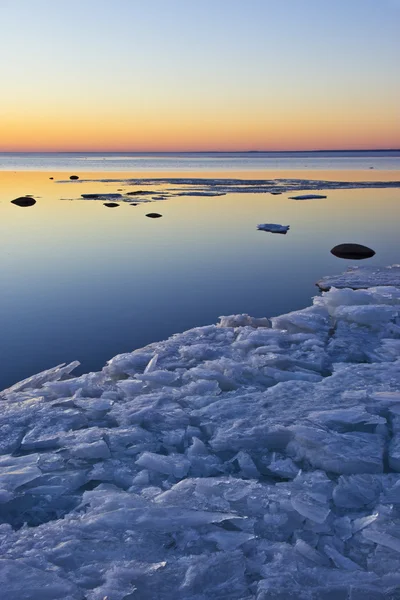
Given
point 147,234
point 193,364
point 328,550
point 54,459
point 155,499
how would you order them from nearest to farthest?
1. point 328,550
2. point 155,499
3. point 54,459
4. point 193,364
5. point 147,234

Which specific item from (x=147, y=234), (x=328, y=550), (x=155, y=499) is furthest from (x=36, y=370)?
(x=147, y=234)

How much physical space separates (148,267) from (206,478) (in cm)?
864

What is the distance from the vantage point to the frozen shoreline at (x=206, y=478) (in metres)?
2.63

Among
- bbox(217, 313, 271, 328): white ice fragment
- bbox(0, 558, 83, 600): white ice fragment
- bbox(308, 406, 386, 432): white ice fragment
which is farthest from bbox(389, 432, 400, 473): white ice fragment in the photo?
bbox(217, 313, 271, 328): white ice fragment

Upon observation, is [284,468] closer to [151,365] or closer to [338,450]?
[338,450]

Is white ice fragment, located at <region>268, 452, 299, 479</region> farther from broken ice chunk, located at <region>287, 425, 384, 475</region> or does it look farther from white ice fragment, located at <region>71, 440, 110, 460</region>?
white ice fragment, located at <region>71, 440, 110, 460</region>

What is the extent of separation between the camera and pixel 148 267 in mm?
11750

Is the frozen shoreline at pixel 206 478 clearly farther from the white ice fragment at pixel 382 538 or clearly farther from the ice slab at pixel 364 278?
the ice slab at pixel 364 278

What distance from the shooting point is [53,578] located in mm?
2590

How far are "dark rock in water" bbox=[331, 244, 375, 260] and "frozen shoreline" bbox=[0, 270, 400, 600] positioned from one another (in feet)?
24.1

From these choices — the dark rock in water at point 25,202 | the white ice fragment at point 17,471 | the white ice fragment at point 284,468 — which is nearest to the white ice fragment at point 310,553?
the white ice fragment at point 284,468

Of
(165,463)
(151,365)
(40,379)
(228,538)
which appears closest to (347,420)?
(165,463)

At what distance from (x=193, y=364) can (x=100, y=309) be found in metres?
3.30

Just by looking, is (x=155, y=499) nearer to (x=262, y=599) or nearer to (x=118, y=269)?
(x=262, y=599)
